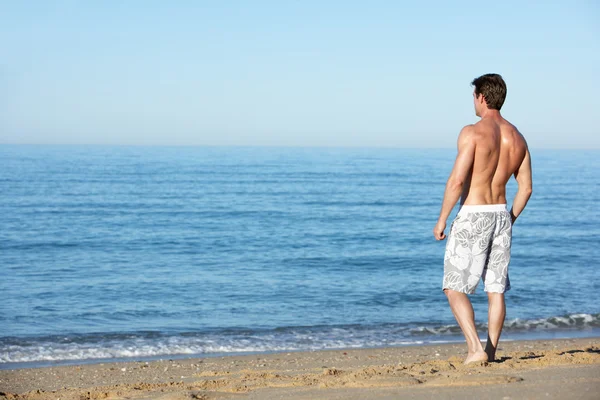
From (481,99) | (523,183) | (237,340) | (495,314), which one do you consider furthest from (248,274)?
(481,99)

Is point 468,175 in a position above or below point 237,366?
above

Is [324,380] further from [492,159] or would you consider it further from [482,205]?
[492,159]

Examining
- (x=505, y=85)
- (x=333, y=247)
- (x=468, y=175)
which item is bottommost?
(x=333, y=247)

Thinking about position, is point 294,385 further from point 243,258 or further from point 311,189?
point 311,189

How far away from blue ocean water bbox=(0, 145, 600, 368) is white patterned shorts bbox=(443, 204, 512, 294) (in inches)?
147

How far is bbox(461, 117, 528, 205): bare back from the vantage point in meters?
4.20

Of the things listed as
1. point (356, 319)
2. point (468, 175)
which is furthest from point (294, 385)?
point (356, 319)

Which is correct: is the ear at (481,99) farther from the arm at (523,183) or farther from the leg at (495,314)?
the leg at (495,314)

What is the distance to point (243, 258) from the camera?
1497 centimetres

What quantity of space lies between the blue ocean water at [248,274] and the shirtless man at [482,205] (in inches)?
145

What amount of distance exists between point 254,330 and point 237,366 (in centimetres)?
233

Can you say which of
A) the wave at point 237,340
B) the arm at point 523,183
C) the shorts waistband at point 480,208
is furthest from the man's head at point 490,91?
the wave at point 237,340

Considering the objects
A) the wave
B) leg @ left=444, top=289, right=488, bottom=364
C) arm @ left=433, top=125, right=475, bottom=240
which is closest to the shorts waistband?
arm @ left=433, top=125, right=475, bottom=240

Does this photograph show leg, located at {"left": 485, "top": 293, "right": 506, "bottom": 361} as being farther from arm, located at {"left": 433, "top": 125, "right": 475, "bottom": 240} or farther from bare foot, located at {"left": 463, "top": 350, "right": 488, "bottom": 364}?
arm, located at {"left": 433, "top": 125, "right": 475, "bottom": 240}
